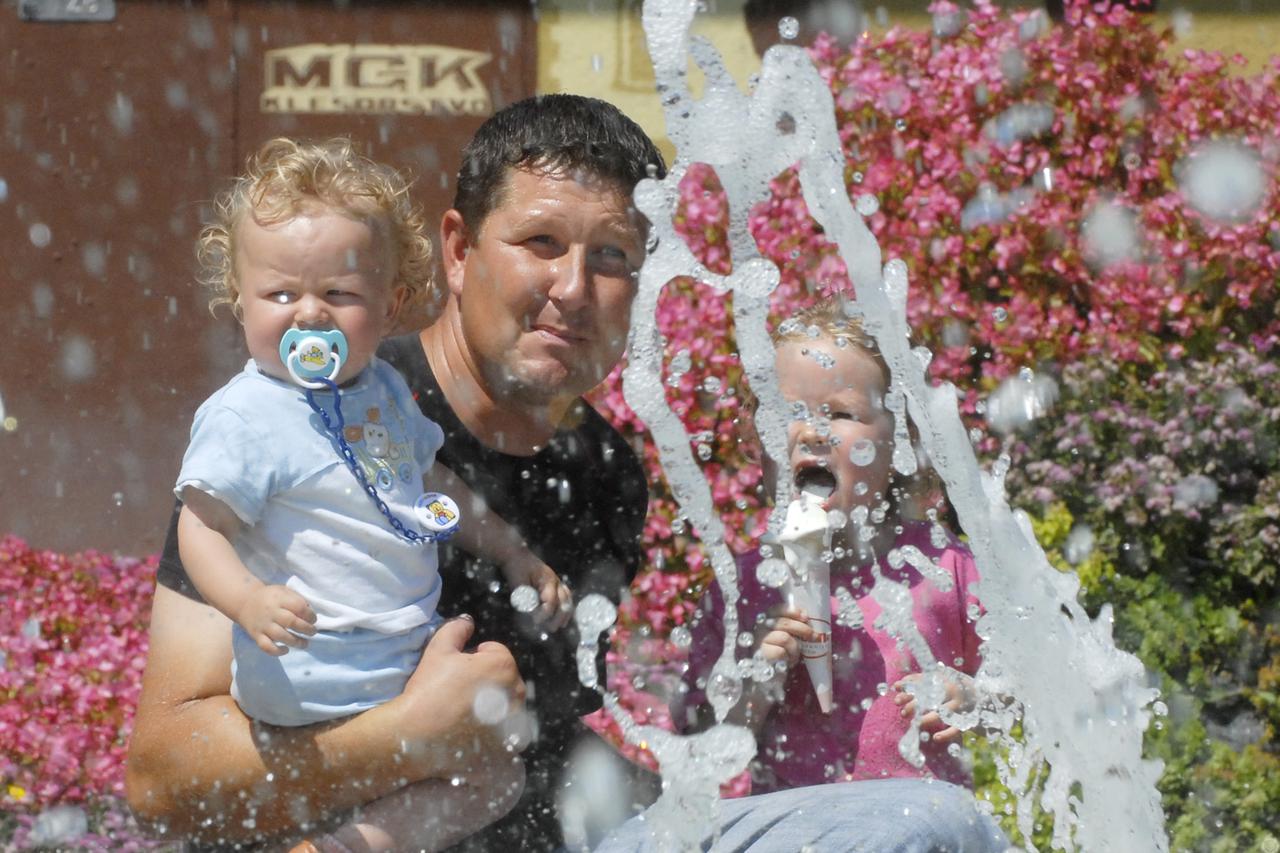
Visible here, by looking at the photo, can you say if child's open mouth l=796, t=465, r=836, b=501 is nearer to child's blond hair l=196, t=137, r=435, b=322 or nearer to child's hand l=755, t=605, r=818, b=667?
child's hand l=755, t=605, r=818, b=667

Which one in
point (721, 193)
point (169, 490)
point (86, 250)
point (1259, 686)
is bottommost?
point (169, 490)

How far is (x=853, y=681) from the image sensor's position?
2562mm

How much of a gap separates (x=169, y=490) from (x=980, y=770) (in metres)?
4.10

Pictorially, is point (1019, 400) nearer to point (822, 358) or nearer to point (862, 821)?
point (822, 358)

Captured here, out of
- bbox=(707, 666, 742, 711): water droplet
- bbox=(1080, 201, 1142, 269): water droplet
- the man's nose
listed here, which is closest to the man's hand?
bbox=(707, 666, 742, 711): water droplet

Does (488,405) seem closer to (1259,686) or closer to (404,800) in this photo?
(404,800)

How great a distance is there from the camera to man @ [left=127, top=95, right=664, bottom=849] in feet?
7.13

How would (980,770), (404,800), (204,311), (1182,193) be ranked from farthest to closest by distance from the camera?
(204,311), (1182,193), (980,770), (404,800)

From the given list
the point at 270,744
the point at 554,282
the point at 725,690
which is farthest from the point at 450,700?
the point at 554,282

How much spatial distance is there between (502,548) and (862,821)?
644 millimetres

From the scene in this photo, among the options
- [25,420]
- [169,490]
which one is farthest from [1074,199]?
[25,420]

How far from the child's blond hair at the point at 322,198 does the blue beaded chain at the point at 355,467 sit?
8.2 inches

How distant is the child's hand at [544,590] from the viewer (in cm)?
239

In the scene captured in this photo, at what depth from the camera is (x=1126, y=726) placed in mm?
2543
